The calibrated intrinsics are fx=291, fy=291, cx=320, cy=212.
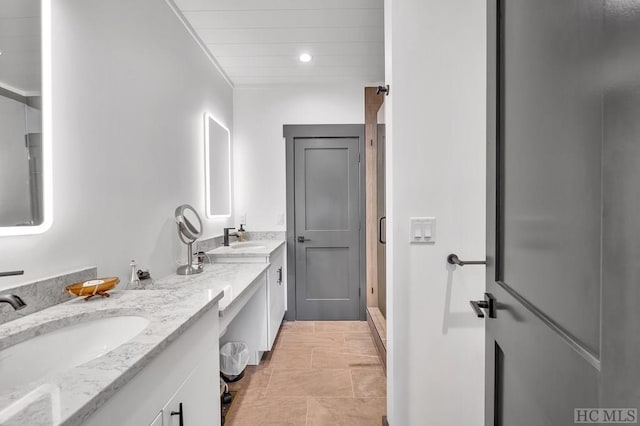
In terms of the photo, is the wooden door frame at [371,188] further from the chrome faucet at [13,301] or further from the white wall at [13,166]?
the chrome faucet at [13,301]

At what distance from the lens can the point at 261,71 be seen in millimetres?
2934

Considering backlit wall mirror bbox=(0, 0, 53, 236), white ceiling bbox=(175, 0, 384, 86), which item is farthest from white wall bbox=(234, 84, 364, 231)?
backlit wall mirror bbox=(0, 0, 53, 236)

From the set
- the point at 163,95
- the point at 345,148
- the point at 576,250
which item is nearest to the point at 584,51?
the point at 576,250

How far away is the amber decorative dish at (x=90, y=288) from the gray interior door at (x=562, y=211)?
1.37m

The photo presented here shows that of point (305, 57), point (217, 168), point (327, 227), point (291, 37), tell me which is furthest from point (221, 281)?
point (305, 57)

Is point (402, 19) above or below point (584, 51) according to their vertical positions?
above

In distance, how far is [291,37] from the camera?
2328mm

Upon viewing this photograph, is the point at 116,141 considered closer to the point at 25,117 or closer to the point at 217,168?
the point at 25,117

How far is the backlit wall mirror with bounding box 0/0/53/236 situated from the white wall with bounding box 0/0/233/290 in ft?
0.12

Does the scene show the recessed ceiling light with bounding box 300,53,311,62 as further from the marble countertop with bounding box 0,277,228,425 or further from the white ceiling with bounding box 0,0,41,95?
the marble countertop with bounding box 0,277,228,425

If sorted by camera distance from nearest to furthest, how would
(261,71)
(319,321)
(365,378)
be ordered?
(365,378) < (261,71) < (319,321)

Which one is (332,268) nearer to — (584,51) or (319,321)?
(319,321)

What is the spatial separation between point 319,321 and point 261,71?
274 cm

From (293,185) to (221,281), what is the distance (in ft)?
5.83
